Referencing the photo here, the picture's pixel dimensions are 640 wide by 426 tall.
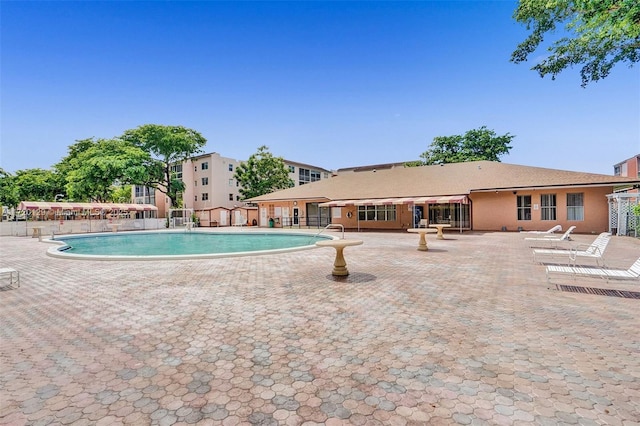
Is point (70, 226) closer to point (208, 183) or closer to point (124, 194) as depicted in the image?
point (208, 183)

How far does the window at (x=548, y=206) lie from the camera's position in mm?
20188

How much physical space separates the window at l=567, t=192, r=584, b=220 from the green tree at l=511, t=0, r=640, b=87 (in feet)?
25.0

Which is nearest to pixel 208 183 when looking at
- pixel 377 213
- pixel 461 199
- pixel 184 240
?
pixel 184 240

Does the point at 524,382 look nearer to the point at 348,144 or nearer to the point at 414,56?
the point at 414,56

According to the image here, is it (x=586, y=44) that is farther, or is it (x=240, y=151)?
(x=240, y=151)

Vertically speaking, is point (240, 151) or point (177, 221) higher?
point (240, 151)

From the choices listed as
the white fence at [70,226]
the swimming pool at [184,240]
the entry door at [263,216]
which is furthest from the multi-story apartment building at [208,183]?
the swimming pool at [184,240]

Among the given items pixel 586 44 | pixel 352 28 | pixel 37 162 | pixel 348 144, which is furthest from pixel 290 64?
pixel 37 162

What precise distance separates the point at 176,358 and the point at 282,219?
90.2 feet

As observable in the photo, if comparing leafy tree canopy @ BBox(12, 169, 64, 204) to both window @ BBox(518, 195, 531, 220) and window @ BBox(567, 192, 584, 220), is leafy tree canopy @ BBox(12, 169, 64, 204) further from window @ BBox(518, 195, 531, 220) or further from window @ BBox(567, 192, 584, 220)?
window @ BBox(567, 192, 584, 220)

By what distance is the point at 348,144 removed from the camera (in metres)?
36.0

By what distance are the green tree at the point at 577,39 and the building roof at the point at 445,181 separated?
6.99 metres

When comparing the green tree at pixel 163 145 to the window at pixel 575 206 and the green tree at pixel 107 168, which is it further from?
the window at pixel 575 206

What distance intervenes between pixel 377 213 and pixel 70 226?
28.1 metres
